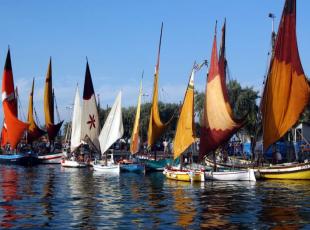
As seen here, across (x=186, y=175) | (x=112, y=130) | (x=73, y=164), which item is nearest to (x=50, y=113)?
(x=73, y=164)

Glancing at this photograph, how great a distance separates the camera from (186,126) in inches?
2344

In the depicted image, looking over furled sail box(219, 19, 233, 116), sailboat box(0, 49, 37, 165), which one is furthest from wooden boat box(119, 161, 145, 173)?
sailboat box(0, 49, 37, 165)

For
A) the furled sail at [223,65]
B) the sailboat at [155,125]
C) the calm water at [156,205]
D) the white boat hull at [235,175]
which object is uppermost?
the furled sail at [223,65]

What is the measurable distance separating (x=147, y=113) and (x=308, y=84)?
8824 cm

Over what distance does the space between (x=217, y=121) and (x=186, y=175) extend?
5915 millimetres

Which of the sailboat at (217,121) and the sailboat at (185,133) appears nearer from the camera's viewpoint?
the sailboat at (217,121)

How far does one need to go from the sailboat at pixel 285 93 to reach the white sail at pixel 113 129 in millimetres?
26425

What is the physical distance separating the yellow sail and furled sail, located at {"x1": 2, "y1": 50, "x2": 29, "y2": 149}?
41.5m

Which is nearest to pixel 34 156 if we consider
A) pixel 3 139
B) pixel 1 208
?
pixel 3 139

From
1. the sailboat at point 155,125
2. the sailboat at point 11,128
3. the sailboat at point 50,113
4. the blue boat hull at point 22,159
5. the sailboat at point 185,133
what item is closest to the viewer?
the sailboat at point 185,133

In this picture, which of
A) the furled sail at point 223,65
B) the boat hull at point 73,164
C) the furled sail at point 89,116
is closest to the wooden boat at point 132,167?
the furled sail at point 89,116

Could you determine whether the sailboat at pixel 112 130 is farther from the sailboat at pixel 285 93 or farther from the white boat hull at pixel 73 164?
the sailboat at pixel 285 93

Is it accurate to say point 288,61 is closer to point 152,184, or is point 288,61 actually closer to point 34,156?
point 152,184

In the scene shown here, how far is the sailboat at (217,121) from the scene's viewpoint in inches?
2183
